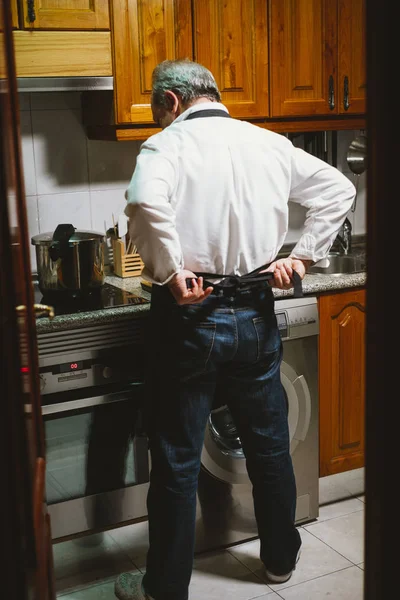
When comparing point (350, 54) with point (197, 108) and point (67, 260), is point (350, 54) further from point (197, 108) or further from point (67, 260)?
point (67, 260)

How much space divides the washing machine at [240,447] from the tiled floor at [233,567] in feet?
0.28

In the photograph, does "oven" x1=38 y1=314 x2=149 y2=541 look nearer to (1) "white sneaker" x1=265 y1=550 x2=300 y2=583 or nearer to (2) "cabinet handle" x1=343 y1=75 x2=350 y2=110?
(1) "white sneaker" x1=265 y1=550 x2=300 y2=583

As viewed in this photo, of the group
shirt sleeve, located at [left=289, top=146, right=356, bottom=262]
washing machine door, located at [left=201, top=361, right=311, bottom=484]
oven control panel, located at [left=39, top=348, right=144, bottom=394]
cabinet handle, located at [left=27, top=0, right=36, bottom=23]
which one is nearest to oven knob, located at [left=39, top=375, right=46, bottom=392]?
oven control panel, located at [left=39, top=348, right=144, bottom=394]

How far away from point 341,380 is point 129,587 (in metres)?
1.06

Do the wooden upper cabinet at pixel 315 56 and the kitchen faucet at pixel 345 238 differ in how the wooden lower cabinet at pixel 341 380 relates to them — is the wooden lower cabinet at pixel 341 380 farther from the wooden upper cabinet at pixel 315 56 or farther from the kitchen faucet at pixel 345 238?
the wooden upper cabinet at pixel 315 56

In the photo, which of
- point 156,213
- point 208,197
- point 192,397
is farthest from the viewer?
point 192,397

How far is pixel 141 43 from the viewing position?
2707 millimetres

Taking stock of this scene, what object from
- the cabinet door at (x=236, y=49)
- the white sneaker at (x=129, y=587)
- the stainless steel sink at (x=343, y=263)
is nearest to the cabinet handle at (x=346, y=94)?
the cabinet door at (x=236, y=49)

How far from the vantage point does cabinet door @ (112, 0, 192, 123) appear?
267 centimetres

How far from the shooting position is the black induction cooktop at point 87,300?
8.17 feet

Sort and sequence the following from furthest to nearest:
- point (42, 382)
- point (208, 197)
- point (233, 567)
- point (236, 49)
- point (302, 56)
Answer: point (302, 56), point (236, 49), point (233, 567), point (42, 382), point (208, 197)

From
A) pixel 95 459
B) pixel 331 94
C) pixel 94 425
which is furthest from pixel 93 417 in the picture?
pixel 331 94

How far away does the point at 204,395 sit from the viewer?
2.29m

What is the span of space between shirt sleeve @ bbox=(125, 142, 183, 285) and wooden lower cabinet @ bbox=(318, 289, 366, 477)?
3.02 ft
